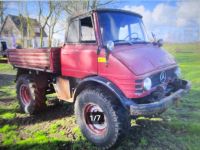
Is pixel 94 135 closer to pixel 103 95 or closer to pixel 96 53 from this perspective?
pixel 103 95

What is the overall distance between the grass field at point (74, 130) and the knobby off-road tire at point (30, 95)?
0.21 m

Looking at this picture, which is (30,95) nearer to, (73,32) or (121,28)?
(73,32)

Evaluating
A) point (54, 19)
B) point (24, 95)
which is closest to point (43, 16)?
point (54, 19)

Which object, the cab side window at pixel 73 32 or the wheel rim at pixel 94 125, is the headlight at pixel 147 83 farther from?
the cab side window at pixel 73 32

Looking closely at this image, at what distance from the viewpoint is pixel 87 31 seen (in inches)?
169

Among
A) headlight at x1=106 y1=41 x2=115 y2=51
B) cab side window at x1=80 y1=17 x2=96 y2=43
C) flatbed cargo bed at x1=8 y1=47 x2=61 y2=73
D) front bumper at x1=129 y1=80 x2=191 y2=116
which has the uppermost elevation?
cab side window at x1=80 y1=17 x2=96 y2=43

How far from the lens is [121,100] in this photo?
3.49 meters

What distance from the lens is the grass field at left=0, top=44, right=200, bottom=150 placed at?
13.3 ft

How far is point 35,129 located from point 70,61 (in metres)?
1.83

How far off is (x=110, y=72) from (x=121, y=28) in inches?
45.5

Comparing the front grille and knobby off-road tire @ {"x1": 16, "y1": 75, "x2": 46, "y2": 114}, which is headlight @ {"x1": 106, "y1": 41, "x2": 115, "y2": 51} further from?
knobby off-road tire @ {"x1": 16, "y1": 75, "x2": 46, "y2": 114}

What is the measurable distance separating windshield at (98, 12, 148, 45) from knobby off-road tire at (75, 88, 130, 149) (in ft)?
3.37

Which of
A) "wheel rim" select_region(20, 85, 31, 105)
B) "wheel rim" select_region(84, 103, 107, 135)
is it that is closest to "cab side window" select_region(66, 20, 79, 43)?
"wheel rim" select_region(84, 103, 107, 135)

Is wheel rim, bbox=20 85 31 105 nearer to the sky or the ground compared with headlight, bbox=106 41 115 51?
nearer to the ground
